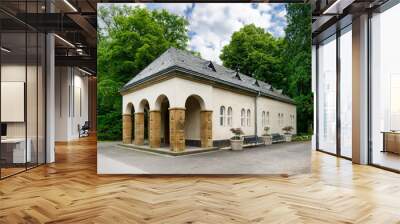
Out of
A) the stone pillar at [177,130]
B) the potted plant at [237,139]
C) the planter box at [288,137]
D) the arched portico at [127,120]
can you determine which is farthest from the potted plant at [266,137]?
the arched portico at [127,120]

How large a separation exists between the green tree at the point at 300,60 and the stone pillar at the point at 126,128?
280cm

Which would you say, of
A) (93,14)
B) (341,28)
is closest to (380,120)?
(341,28)

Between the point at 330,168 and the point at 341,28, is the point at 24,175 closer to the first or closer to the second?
the point at 330,168

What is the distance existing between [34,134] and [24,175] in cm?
102

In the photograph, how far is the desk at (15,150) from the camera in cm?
607

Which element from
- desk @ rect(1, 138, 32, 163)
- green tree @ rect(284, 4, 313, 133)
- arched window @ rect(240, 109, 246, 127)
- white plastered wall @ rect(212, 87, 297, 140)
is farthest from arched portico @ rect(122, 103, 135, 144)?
green tree @ rect(284, 4, 313, 133)

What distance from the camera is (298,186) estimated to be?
5.19 metres

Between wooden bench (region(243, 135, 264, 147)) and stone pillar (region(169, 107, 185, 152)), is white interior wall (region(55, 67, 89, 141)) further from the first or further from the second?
wooden bench (region(243, 135, 264, 147))

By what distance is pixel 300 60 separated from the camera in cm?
602

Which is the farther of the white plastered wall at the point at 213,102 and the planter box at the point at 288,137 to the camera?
the planter box at the point at 288,137

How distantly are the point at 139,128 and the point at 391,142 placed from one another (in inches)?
191

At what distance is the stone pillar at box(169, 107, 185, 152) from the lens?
557cm

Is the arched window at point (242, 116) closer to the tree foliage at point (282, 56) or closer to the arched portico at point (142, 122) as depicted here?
the tree foliage at point (282, 56)

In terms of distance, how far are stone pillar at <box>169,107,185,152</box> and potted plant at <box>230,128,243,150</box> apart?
0.85 m
